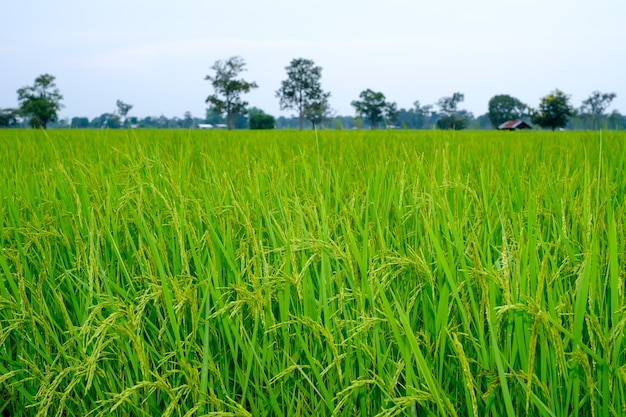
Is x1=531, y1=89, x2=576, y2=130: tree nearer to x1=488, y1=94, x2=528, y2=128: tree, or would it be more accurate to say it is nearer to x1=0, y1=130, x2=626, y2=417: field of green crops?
x1=488, y1=94, x2=528, y2=128: tree

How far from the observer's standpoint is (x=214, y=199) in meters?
2.21

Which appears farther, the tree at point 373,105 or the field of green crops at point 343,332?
the tree at point 373,105

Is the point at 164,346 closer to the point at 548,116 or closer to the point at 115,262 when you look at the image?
the point at 115,262

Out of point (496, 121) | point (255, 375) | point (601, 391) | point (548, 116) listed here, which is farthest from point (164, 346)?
point (496, 121)

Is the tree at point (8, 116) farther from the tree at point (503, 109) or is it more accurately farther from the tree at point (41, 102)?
the tree at point (503, 109)

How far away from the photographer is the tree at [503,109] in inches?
3420

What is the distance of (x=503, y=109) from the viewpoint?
87.5m

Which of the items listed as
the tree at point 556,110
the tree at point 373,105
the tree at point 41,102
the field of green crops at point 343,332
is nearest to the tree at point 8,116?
the tree at point 41,102

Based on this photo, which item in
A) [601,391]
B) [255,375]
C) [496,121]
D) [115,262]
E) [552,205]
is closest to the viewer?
[601,391]

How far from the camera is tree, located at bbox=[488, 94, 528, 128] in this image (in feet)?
285

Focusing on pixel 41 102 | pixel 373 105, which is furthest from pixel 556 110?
pixel 41 102

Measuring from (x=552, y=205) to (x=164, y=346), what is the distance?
1475mm

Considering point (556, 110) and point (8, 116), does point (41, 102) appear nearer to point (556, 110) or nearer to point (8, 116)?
point (8, 116)

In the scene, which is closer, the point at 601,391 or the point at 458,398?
the point at 601,391
